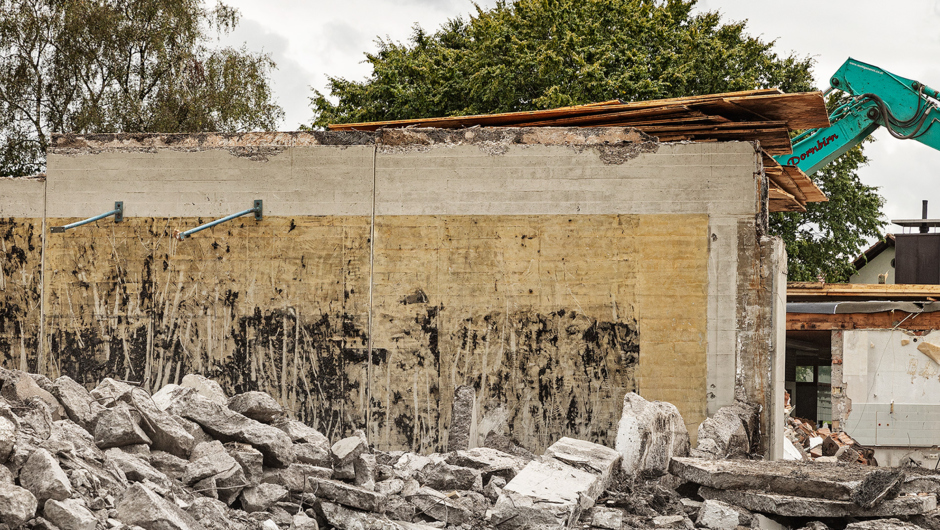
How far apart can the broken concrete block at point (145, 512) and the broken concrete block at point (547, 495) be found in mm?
2387

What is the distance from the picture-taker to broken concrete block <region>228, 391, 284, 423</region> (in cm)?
727

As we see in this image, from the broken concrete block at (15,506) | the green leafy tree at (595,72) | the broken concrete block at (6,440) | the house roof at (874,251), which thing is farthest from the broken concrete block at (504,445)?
the house roof at (874,251)

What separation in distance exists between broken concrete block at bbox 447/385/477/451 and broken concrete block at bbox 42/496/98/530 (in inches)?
187

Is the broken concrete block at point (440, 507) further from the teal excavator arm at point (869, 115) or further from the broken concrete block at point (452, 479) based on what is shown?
the teal excavator arm at point (869, 115)

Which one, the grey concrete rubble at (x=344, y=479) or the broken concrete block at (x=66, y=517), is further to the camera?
the grey concrete rubble at (x=344, y=479)

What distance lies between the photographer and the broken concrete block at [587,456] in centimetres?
717

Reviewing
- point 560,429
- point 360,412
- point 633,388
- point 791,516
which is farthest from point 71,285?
point 791,516

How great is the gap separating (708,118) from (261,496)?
247 inches

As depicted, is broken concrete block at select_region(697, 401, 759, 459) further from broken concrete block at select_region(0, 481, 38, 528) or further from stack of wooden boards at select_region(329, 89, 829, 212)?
broken concrete block at select_region(0, 481, 38, 528)

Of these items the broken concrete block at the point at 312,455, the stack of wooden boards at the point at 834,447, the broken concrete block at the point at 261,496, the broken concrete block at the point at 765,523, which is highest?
the broken concrete block at the point at 312,455

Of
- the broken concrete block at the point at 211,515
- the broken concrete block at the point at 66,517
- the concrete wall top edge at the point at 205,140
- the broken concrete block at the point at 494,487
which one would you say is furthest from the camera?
the concrete wall top edge at the point at 205,140

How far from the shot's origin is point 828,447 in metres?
13.6

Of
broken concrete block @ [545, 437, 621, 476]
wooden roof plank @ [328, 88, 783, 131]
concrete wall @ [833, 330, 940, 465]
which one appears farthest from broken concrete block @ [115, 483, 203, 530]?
concrete wall @ [833, 330, 940, 465]

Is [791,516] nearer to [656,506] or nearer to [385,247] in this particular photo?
[656,506]
